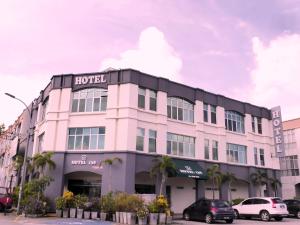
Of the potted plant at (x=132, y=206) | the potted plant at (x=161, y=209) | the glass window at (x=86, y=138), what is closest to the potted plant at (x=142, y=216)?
the potted plant at (x=132, y=206)

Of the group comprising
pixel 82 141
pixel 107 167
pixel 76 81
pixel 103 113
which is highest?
pixel 76 81

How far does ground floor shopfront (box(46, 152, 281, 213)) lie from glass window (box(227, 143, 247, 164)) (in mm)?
1032

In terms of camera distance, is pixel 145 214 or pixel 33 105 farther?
pixel 33 105

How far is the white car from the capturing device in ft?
85.1

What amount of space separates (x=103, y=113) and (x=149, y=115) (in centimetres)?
407

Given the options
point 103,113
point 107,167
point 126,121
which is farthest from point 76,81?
point 107,167

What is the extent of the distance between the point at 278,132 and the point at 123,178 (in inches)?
780

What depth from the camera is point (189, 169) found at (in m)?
31.3

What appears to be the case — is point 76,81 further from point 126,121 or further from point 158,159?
point 158,159

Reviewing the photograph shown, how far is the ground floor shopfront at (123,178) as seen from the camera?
28281 mm

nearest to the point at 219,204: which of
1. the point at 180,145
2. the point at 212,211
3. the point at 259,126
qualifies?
the point at 212,211

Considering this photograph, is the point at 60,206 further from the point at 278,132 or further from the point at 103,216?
the point at 278,132

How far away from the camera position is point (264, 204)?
87.1ft

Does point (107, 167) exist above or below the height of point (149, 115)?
below
